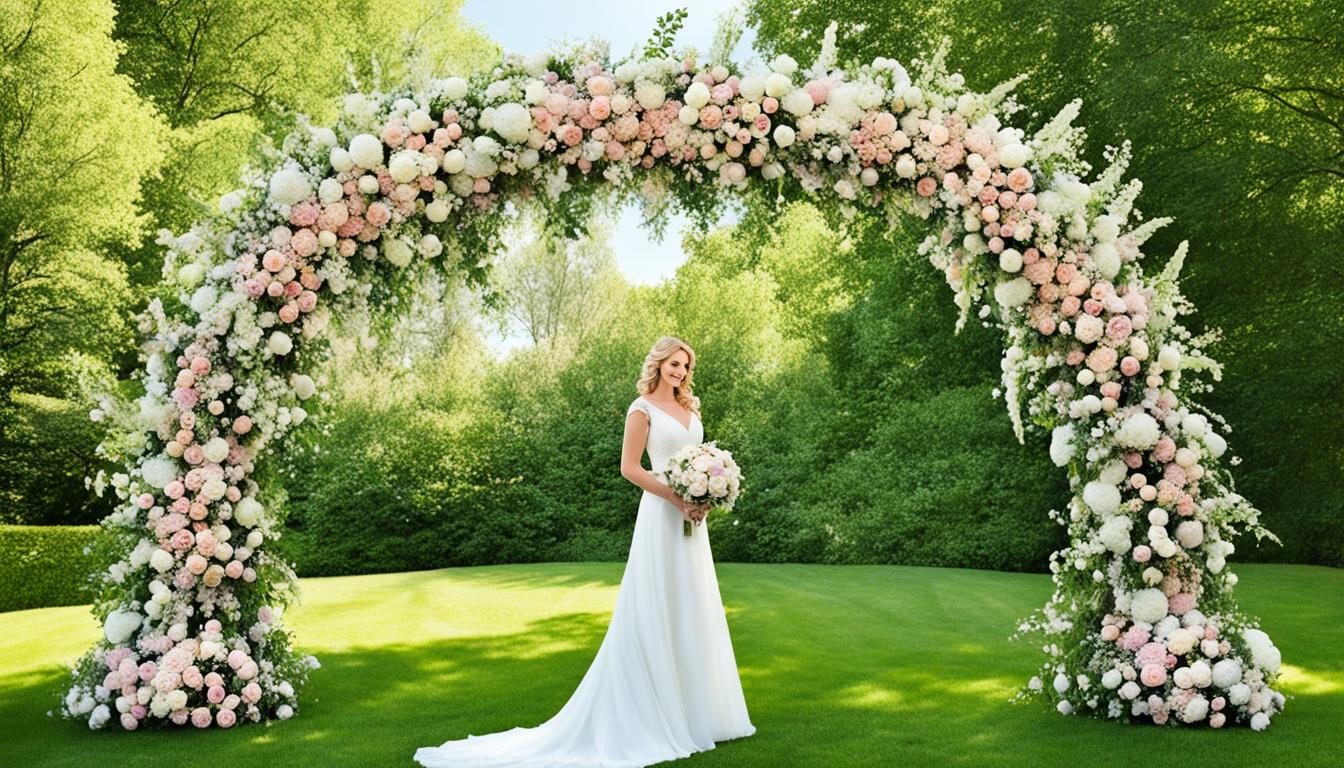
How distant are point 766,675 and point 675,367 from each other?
10.5 feet

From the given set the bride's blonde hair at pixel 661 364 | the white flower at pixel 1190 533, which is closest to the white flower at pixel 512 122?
the bride's blonde hair at pixel 661 364

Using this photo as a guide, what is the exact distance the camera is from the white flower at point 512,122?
6.66 metres

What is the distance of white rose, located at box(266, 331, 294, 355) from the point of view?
21.9 ft

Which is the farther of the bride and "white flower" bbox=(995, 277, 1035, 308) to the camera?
"white flower" bbox=(995, 277, 1035, 308)

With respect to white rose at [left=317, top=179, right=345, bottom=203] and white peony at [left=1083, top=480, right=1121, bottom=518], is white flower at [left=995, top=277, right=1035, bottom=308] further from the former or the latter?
white rose at [left=317, top=179, right=345, bottom=203]

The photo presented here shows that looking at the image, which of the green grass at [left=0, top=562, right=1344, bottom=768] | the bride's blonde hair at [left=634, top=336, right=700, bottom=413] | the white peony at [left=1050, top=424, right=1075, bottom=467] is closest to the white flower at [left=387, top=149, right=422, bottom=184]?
the bride's blonde hair at [left=634, top=336, right=700, bottom=413]

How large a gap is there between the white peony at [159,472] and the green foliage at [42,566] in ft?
27.1

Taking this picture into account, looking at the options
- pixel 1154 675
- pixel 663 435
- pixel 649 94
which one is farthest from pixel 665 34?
pixel 1154 675

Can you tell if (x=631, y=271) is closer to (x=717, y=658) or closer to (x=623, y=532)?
(x=623, y=532)

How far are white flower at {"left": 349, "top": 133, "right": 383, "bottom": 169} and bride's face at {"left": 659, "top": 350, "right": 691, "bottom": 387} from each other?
2.03m

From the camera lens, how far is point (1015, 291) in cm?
679

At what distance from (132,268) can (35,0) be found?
14.9ft

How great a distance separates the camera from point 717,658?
6.34m

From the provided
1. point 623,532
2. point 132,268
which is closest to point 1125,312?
point 623,532
